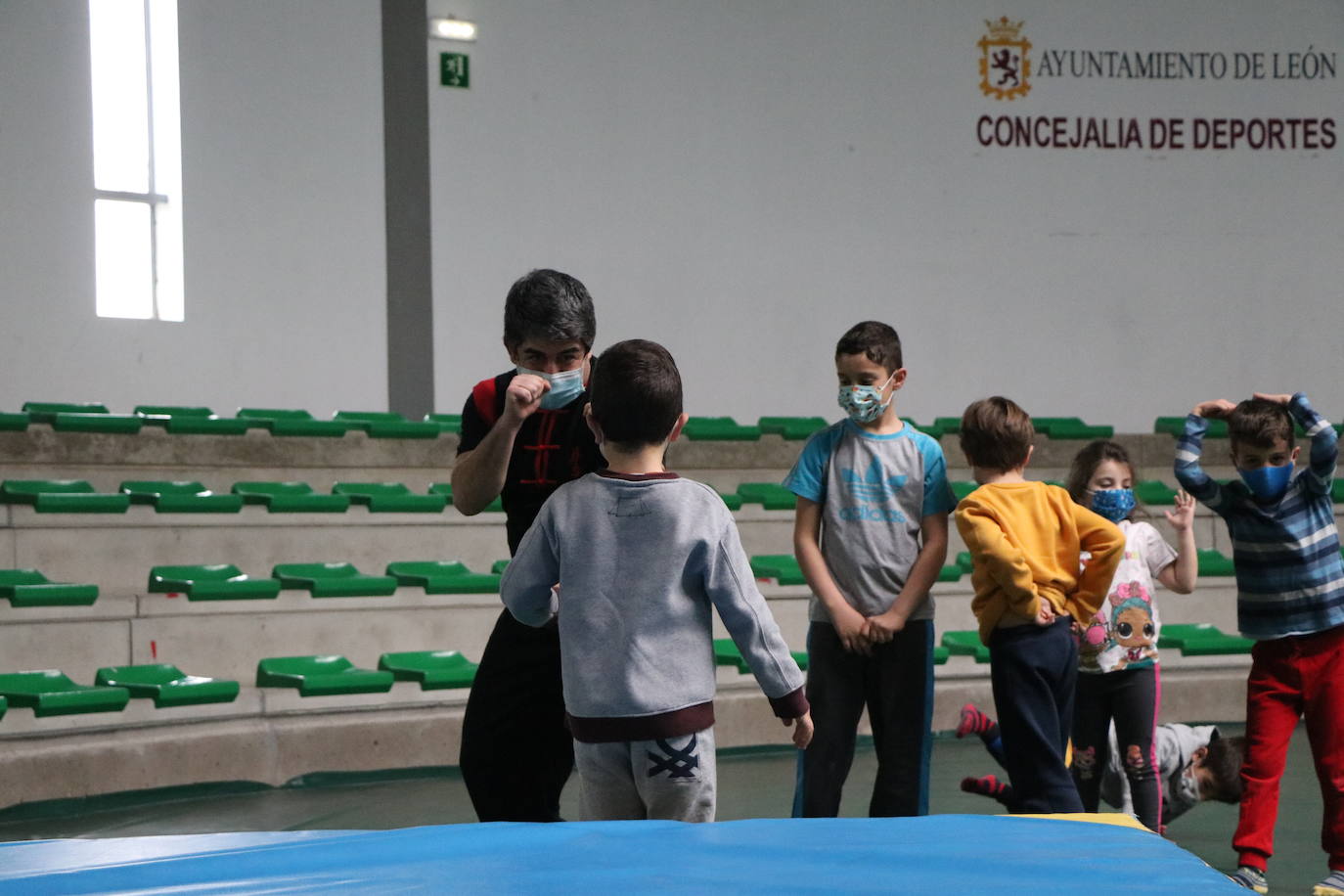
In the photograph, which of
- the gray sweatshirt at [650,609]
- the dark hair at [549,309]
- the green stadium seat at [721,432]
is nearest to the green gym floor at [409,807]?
the gray sweatshirt at [650,609]

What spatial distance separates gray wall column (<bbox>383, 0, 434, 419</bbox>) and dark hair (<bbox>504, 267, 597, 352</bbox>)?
537 centimetres

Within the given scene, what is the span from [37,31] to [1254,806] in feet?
22.6

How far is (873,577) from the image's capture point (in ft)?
9.29

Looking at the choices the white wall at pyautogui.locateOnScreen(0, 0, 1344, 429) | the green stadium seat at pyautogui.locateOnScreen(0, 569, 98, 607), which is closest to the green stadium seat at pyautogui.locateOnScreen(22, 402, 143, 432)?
the white wall at pyautogui.locateOnScreen(0, 0, 1344, 429)

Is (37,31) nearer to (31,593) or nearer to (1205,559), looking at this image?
(31,593)

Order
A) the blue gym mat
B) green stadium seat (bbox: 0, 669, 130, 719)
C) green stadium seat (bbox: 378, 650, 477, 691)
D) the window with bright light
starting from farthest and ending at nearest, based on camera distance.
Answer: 1. the window with bright light
2. green stadium seat (bbox: 378, 650, 477, 691)
3. green stadium seat (bbox: 0, 669, 130, 719)
4. the blue gym mat

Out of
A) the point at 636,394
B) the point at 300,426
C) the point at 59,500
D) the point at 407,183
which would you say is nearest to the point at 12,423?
the point at 59,500

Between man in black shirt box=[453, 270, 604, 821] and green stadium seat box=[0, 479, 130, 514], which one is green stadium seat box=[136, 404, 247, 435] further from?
man in black shirt box=[453, 270, 604, 821]

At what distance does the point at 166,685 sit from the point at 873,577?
242cm

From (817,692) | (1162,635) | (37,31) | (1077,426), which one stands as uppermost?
(37,31)

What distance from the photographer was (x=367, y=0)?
7434 millimetres

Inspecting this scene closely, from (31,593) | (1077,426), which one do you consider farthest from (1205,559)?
(31,593)

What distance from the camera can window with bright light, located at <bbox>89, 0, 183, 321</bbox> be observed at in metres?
6.89

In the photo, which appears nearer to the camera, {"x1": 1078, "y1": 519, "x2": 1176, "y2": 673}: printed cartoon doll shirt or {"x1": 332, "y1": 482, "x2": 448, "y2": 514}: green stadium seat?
{"x1": 1078, "y1": 519, "x2": 1176, "y2": 673}: printed cartoon doll shirt
